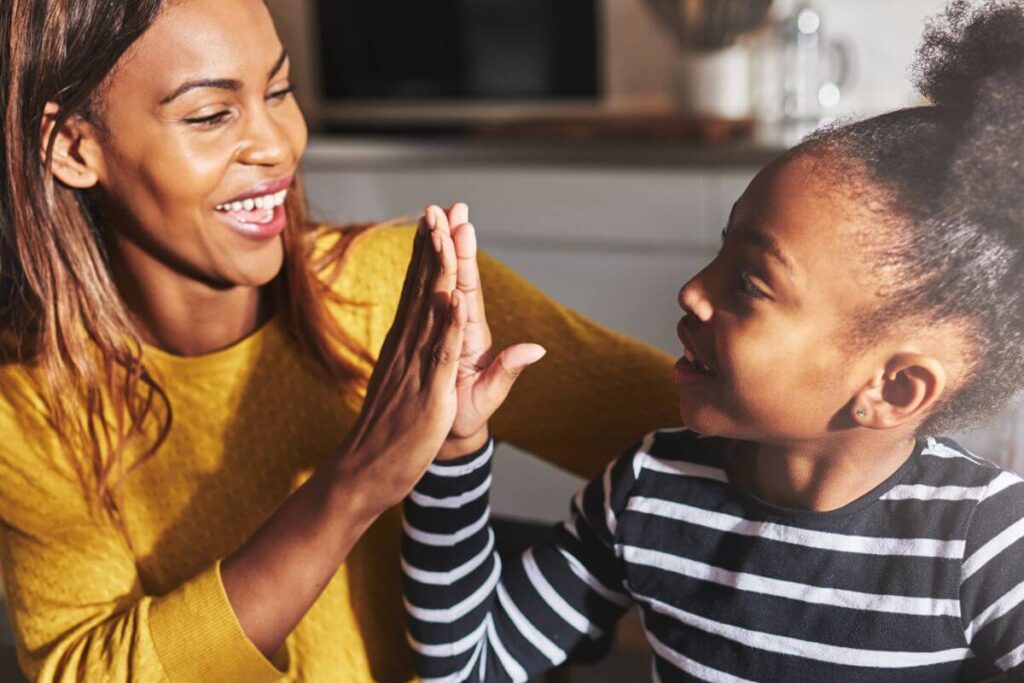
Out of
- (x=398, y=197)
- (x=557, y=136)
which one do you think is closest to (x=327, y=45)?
(x=557, y=136)

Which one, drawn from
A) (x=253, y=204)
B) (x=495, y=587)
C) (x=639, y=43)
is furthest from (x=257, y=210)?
(x=639, y=43)

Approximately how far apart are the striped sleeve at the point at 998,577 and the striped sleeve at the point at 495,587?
0.17 meters

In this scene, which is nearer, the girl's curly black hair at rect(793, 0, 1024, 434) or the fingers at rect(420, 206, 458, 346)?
the girl's curly black hair at rect(793, 0, 1024, 434)

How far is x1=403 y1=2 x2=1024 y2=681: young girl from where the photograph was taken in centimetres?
40

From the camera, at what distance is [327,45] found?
245 cm

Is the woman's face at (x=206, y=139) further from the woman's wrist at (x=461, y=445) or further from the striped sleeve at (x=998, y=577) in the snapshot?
the striped sleeve at (x=998, y=577)

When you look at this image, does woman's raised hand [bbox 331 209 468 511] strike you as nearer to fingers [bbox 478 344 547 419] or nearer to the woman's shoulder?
fingers [bbox 478 344 547 419]

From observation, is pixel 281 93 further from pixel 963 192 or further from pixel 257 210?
pixel 963 192

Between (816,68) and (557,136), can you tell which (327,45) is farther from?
(816,68)

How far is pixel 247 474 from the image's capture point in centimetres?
67

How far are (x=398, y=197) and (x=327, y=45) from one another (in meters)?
1.80

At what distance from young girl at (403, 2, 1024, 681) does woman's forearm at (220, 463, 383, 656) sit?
130 mm

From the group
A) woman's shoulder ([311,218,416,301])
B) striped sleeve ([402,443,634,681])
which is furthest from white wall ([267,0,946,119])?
striped sleeve ([402,443,634,681])

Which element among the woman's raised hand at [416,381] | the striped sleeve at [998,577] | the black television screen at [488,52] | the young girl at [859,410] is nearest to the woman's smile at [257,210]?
the woman's raised hand at [416,381]
